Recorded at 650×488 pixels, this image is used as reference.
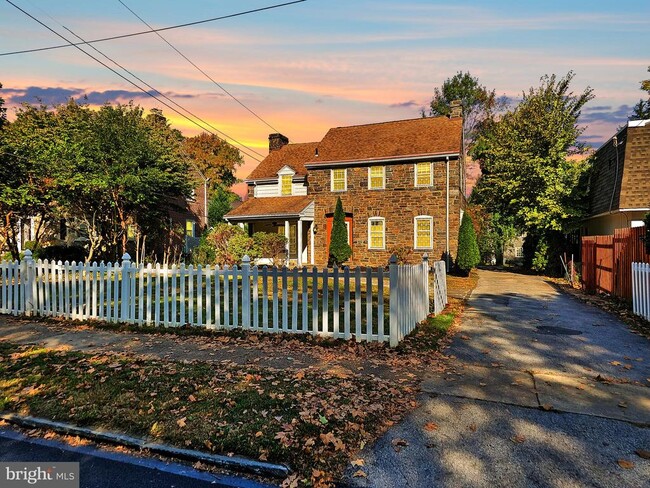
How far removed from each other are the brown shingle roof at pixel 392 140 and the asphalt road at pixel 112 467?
2035cm

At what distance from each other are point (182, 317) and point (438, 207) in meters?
16.6

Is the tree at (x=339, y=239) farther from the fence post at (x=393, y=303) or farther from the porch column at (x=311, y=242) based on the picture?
the fence post at (x=393, y=303)

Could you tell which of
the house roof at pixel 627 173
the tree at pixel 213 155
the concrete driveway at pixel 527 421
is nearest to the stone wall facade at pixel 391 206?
the house roof at pixel 627 173

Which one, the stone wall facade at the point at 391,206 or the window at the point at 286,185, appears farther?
the window at the point at 286,185

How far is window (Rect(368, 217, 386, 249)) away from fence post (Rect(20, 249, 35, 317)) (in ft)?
54.9

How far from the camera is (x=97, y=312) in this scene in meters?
8.81

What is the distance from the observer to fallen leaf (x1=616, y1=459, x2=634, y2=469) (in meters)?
3.16

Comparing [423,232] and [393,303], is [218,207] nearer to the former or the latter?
[423,232]

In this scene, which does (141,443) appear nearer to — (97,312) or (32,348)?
(32,348)

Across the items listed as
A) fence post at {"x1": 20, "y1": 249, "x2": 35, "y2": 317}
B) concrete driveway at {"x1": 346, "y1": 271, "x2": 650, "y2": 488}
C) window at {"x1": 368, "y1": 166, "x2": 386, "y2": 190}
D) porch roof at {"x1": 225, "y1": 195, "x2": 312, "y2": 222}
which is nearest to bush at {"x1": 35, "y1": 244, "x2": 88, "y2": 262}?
porch roof at {"x1": 225, "y1": 195, "x2": 312, "y2": 222}

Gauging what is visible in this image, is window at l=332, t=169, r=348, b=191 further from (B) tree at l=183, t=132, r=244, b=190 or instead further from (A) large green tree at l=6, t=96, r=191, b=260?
(B) tree at l=183, t=132, r=244, b=190

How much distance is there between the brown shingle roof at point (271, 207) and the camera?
23828mm

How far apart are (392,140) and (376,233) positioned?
556 cm

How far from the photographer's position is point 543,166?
21078mm
